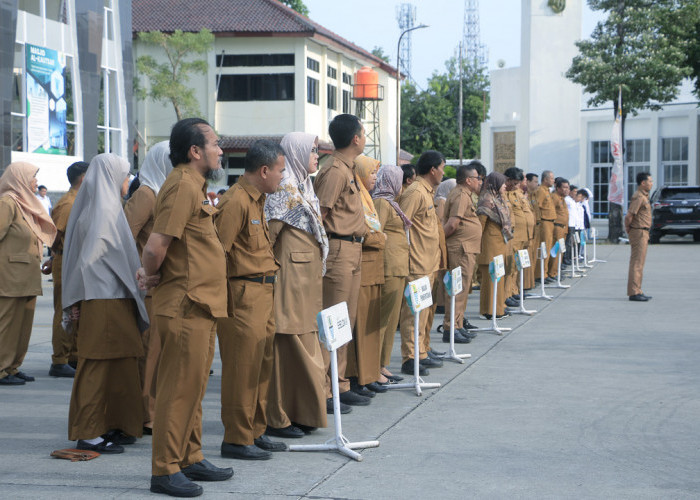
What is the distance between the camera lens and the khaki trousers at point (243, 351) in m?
6.08

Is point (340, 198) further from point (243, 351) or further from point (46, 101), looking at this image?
point (46, 101)

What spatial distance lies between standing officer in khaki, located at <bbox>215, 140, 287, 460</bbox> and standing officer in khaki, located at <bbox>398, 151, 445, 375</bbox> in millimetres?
3191

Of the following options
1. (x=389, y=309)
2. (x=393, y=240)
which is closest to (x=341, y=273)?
(x=389, y=309)

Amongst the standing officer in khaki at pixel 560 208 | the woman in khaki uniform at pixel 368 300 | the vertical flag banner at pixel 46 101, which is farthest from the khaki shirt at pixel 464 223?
the vertical flag banner at pixel 46 101

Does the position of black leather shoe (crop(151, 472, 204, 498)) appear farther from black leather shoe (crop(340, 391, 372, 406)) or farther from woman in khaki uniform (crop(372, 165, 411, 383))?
woman in khaki uniform (crop(372, 165, 411, 383))

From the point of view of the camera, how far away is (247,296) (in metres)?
6.07

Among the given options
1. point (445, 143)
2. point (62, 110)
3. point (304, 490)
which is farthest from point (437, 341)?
point (445, 143)

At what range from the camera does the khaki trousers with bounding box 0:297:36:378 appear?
882 centimetres

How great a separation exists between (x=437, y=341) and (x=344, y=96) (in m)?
41.7

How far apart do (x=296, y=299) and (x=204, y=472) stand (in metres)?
1.50

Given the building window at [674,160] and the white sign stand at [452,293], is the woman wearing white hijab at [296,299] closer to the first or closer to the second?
the white sign stand at [452,293]

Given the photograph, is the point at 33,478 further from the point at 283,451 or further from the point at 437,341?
the point at 437,341

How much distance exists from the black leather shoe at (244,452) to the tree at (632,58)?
29320 mm

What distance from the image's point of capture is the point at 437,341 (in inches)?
463
